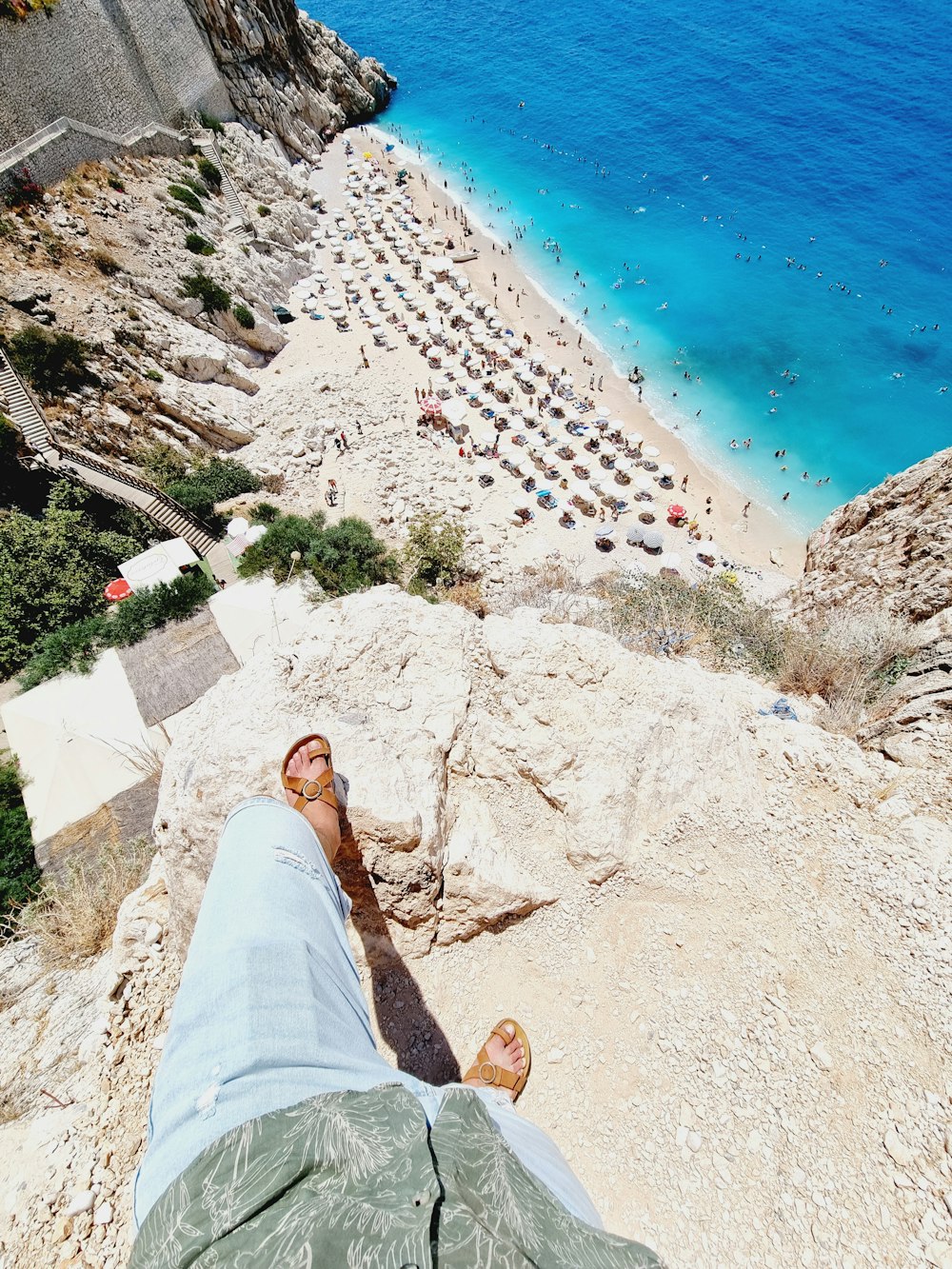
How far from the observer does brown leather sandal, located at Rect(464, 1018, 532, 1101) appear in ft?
14.0

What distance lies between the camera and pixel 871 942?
472 cm

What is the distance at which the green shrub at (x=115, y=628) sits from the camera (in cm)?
1193

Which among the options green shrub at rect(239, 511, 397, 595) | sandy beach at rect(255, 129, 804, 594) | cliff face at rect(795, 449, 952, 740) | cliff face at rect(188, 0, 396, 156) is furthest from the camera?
cliff face at rect(188, 0, 396, 156)

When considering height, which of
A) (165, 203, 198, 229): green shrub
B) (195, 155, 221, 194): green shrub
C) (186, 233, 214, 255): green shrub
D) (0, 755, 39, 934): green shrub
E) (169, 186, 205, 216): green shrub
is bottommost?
(0, 755, 39, 934): green shrub

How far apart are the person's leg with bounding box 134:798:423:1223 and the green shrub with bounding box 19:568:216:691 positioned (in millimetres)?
11275

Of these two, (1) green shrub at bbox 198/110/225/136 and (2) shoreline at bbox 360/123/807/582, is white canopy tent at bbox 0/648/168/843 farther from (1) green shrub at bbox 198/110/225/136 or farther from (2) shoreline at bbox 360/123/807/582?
(1) green shrub at bbox 198/110/225/136

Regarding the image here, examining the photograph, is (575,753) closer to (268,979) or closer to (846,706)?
(268,979)

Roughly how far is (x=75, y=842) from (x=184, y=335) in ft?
66.5

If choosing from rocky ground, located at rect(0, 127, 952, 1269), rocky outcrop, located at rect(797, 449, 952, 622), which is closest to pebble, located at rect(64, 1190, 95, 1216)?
rocky ground, located at rect(0, 127, 952, 1269)

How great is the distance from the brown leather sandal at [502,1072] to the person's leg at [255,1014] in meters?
2.14

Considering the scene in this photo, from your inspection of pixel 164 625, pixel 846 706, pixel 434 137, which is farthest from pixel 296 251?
pixel 846 706

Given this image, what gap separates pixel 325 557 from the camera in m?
14.6

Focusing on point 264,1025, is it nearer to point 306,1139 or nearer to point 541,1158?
point 306,1139

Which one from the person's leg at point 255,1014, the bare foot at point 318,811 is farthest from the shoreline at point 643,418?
the person's leg at point 255,1014
